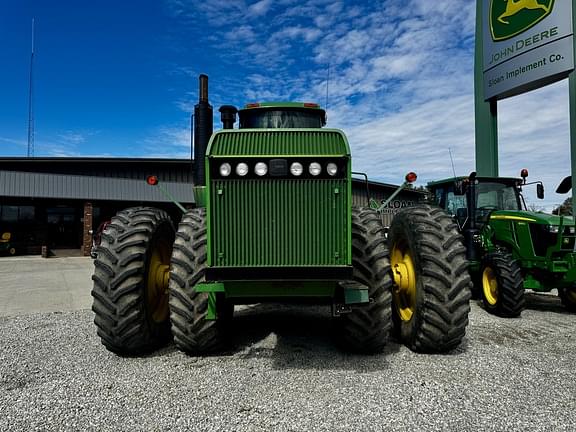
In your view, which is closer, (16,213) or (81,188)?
(81,188)

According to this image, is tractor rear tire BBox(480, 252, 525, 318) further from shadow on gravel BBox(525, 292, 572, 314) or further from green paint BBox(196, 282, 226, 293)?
green paint BBox(196, 282, 226, 293)

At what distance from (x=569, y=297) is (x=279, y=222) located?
631cm

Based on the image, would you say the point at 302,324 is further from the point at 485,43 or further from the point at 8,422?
the point at 485,43

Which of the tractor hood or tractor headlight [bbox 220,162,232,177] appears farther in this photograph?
the tractor hood

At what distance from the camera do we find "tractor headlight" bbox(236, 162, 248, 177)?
11.6 feet

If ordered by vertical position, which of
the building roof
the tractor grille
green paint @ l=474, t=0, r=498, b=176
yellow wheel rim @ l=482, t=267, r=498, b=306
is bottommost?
yellow wheel rim @ l=482, t=267, r=498, b=306

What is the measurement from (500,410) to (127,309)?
126 inches

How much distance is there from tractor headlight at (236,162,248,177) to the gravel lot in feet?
5.63

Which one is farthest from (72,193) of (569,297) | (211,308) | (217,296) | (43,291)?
(569,297)

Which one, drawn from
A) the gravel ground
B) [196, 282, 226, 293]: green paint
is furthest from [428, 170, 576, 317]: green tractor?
[196, 282, 226, 293]: green paint

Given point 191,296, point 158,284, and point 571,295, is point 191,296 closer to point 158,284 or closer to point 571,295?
point 158,284

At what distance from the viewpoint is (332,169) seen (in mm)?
3539

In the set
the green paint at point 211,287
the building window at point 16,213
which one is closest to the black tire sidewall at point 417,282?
the green paint at point 211,287

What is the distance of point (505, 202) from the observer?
866 cm
